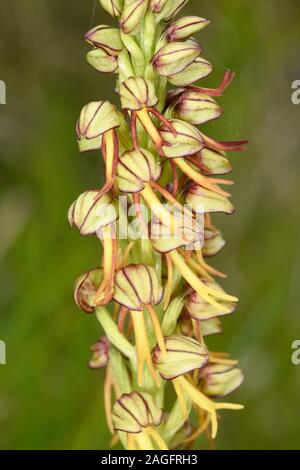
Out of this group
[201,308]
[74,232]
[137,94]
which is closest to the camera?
[137,94]

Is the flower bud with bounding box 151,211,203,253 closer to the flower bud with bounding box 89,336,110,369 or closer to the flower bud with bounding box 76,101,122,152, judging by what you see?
the flower bud with bounding box 76,101,122,152

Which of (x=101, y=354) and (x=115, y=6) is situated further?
(x=101, y=354)

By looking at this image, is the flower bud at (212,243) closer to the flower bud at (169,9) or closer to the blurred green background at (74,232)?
the flower bud at (169,9)

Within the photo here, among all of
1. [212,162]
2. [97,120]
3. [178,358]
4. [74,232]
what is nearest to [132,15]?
[97,120]

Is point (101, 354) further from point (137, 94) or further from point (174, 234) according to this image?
point (137, 94)

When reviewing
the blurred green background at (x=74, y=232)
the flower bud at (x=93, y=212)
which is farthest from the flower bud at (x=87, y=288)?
the blurred green background at (x=74, y=232)
